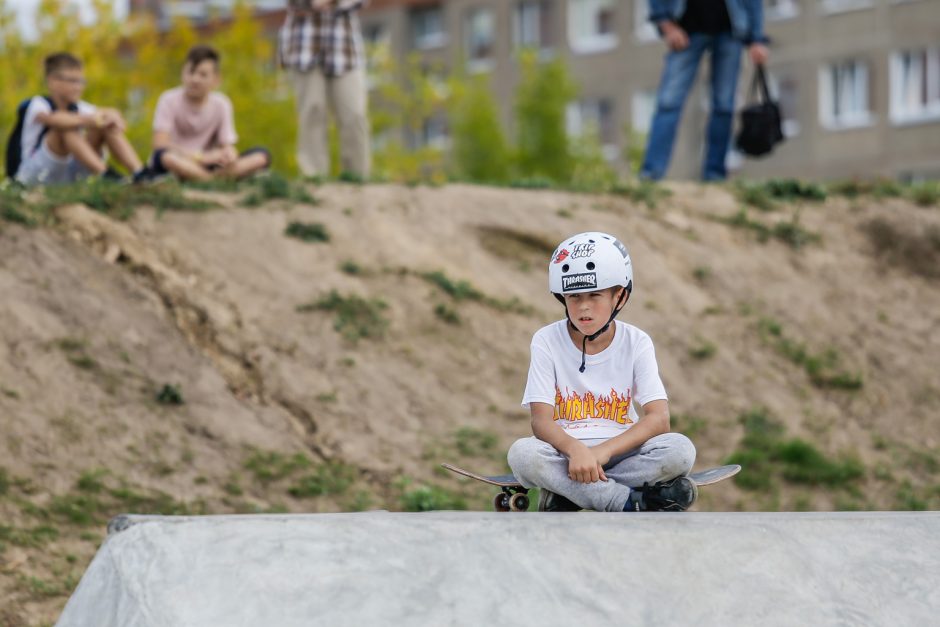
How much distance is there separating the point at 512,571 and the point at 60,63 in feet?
25.3

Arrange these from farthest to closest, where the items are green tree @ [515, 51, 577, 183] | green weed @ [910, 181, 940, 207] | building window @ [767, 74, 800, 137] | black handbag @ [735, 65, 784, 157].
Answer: building window @ [767, 74, 800, 137] → green tree @ [515, 51, 577, 183] → green weed @ [910, 181, 940, 207] → black handbag @ [735, 65, 784, 157]

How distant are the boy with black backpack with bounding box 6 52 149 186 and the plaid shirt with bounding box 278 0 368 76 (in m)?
1.52

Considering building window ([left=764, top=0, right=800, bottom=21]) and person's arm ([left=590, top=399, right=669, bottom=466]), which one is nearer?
person's arm ([left=590, top=399, right=669, bottom=466])

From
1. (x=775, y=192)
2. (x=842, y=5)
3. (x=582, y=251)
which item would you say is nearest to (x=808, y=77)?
(x=842, y=5)

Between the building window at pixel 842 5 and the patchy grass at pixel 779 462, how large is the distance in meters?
30.9

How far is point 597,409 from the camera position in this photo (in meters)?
5.39

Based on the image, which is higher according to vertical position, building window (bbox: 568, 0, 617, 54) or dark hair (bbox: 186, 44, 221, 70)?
building window (bbox: 568, 0, 617, 54)

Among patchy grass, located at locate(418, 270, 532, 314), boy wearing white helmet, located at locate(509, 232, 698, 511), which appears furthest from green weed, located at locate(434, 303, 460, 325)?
boy wearing white helmet, located at locate(509, 232, 698, 511)

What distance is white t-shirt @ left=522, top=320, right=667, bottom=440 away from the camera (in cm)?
538

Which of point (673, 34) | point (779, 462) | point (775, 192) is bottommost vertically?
point (779, 462)

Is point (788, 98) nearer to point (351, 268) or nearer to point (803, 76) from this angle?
point (803, 76)

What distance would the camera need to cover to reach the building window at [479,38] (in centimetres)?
4812

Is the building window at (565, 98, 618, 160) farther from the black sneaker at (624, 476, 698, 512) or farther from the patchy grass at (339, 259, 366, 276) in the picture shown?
the black sneaker at (624, 476, 698, 512)

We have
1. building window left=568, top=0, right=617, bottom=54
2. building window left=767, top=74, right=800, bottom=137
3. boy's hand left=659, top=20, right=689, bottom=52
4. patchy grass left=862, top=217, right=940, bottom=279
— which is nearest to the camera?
boy's hand left=659, top=20, right=689, bottom=52
